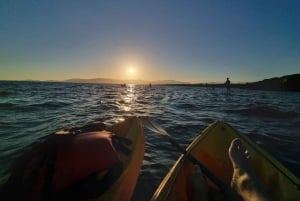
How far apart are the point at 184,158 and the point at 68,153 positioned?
2.02 metres

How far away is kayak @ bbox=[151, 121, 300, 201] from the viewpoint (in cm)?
296

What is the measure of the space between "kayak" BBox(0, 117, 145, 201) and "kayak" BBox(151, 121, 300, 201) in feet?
2.10

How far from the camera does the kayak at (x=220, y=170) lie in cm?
296

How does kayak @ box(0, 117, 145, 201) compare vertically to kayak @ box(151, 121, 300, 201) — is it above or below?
above

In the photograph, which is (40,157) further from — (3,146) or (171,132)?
(171,132)

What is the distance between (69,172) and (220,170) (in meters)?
2.76

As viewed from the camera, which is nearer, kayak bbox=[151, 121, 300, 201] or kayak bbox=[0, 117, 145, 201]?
kayak bbox=[0, 117, 145, 201]

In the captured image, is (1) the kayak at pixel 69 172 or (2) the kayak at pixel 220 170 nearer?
(1) the kayak at pixel 69 172

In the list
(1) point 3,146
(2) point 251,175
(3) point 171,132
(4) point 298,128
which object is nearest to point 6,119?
(1) point 3,146

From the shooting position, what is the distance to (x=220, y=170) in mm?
3965

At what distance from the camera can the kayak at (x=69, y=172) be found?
7.31 feet

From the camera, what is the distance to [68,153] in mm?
2393

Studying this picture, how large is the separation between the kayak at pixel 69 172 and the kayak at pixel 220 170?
640mm

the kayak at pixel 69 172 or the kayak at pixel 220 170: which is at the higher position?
the kayak at pixel 69 172
